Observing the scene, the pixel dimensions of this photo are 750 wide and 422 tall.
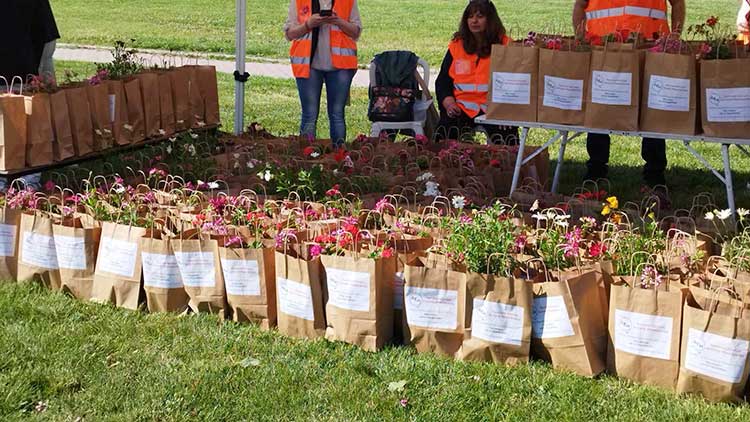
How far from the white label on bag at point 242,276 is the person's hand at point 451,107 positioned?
130 inches

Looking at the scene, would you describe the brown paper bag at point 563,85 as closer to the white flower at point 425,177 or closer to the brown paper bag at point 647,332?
the white flower at point 425,177

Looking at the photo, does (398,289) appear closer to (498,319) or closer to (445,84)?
(498,319)

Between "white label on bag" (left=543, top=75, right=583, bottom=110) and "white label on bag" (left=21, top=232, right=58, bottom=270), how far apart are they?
8.81 ft

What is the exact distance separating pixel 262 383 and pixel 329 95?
12.8 ft

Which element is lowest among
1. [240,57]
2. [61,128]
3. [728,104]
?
[61,128]

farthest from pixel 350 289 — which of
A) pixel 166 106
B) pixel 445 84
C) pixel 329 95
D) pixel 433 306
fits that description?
pixel 445 84

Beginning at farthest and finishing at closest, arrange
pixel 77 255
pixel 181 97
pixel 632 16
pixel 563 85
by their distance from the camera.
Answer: pixel 181 97 < pixel 632 16 < pixel 563 85 < pixel 77 255

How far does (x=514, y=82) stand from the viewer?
5.54 m

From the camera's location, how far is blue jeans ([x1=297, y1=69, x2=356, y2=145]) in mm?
7297

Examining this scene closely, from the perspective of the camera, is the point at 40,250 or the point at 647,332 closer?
the point at 647,332

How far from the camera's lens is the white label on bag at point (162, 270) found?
179 inches

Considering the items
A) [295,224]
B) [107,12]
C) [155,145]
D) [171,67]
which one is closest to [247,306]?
[295,224]

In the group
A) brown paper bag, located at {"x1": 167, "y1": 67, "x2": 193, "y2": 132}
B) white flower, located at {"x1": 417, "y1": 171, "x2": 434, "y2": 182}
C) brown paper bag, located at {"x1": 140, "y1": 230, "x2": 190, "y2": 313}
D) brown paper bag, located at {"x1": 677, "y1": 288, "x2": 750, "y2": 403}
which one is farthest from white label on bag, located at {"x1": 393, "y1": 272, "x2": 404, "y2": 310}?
brown paper bag, located at {"x1": 167, "y1": 67, "x2": 193, "y2": 132}

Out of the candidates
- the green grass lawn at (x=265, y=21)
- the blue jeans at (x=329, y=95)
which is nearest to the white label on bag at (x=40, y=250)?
the blue jeans at (x=329, y=95)
